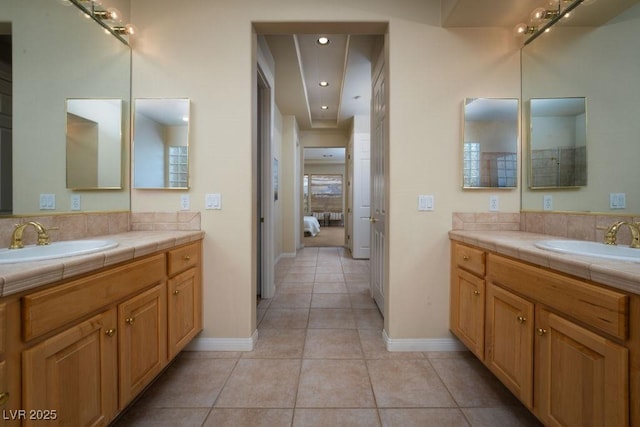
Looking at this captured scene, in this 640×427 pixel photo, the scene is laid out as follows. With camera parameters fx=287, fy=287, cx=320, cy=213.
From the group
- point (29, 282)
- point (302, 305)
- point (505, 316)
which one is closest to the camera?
point (29, 282)

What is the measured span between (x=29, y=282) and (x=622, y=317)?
1.87 meters

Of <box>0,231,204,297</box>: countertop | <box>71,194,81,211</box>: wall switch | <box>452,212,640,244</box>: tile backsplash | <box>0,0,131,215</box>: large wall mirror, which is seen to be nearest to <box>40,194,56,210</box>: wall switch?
<box>0,0,131,215</box>: large wall mirror

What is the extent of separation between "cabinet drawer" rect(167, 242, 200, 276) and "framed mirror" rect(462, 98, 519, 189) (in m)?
2.02

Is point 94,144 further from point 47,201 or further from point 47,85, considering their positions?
point 47,201

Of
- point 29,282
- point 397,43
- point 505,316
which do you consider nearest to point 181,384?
point 29,282

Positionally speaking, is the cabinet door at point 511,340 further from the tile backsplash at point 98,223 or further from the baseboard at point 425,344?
the tile backsplash at point 98,223

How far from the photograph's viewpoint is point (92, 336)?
3.76 ft

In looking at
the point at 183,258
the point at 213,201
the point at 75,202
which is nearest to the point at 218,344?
the point at 183,258

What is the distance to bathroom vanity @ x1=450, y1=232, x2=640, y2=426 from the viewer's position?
914 millimetres

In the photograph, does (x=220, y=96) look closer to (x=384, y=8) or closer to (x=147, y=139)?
(x=147, y=139)

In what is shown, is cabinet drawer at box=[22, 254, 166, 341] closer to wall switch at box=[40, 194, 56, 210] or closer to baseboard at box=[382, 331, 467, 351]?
wall switch at box=[40, 194, 56, 210]

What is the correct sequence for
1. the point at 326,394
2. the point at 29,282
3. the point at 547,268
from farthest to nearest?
the point at 326,394 < the point at 547,268 < the point at 29,282

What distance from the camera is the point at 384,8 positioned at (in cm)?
212

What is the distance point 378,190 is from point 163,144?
1.93 metres
